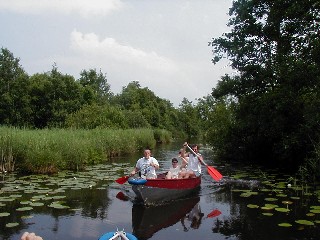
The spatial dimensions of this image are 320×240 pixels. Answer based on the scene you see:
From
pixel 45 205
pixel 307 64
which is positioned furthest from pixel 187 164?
pixel 307 64

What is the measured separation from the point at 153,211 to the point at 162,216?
1.72 feet

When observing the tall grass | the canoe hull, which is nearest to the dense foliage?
the canoe hull

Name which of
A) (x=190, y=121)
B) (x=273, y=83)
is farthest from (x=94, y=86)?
(x=273, y=83)

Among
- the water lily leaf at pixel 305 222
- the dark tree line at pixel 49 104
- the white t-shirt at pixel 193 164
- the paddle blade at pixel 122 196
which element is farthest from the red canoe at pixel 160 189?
the dark tree line at pixel 49 104

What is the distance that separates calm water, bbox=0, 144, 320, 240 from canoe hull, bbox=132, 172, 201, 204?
25 cm

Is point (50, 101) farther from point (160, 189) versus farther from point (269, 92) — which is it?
point (160, 189)

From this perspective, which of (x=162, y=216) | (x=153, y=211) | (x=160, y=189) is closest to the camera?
(x=162, y=216)

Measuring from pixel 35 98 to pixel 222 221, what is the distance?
33888mm

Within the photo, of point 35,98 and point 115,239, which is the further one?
point 35,98

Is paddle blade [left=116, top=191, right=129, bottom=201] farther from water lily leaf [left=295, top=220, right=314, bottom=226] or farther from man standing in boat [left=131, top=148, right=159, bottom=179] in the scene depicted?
water lily leaf [left=295, top=220, right=314, bottom=226]

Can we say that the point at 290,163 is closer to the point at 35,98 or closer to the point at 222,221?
the point at 222,221

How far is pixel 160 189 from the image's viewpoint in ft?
33.8

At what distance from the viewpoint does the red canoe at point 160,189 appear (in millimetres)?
9797

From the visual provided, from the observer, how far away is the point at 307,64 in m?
15.3
